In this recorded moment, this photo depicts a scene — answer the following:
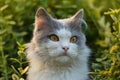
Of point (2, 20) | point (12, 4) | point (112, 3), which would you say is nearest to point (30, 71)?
point (2, 20)

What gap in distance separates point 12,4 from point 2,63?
1107 millimetres

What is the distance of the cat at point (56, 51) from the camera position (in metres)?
3.60

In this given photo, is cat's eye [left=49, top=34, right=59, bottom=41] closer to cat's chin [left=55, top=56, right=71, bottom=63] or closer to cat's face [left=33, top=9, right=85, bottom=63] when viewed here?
cat's face [left=33, top=9, right=85, bottom=63]

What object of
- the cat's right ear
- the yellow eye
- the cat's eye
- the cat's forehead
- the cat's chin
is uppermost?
the cat's right ear

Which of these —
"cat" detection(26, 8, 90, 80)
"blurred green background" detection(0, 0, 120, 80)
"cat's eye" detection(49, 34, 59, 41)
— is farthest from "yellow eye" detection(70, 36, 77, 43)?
"blurred green background" detection(0, 0, 120, 80)

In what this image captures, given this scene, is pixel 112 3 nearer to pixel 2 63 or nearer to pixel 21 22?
pixel 21 22

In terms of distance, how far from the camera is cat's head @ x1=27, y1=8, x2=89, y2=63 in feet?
11.7

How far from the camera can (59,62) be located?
12.0 ft

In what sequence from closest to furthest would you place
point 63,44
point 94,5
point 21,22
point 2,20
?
point 63,44 → point 2,20 → point 21,22 → point 94,5

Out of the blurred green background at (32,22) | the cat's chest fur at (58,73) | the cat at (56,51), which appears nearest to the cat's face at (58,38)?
the cat at (56,51)

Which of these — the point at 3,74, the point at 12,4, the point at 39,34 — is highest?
the point at 12,4

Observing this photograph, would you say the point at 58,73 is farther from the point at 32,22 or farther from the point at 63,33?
the point at 32,22

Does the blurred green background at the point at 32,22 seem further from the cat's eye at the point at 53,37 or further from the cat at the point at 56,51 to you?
the cat's eye at the point at 53,37

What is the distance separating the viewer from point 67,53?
11.6 feet
